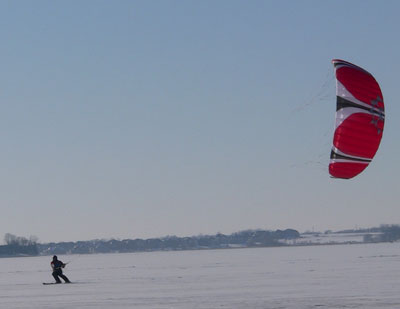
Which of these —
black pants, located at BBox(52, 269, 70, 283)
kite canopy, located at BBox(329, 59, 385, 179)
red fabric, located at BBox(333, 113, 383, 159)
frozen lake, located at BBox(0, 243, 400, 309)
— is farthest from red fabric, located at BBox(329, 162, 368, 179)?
black pants, located at BBox(52, 269, 70, 283)

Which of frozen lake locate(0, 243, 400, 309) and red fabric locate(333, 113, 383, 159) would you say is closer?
frozen lake locate(0, 243, 400, 309)

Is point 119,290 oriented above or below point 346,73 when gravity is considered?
below

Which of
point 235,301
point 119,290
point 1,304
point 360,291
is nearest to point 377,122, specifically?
point 360,291

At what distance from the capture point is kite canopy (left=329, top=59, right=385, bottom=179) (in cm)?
2727

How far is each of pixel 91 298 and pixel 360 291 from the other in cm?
753

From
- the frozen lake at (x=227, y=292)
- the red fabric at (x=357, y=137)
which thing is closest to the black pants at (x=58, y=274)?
the frozen lake at (x=227, y=292)

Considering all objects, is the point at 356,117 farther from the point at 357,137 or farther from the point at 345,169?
the point at 345,169

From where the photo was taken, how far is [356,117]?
27234mm

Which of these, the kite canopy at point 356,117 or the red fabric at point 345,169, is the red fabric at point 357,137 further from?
the red fabric at point 345,169

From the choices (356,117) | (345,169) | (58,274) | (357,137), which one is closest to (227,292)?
(345,169)

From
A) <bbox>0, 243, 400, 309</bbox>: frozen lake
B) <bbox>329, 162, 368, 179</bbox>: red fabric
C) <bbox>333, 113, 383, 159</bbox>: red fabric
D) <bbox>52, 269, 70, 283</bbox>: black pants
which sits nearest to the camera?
<bbox>0, 243, 400, 309</bbox>: frozen lake

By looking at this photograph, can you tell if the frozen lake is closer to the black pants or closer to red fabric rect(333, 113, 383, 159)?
the black pants

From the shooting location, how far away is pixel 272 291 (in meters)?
27.0

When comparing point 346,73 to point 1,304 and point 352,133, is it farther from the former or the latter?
point 1,304
